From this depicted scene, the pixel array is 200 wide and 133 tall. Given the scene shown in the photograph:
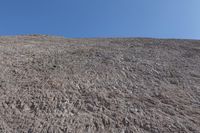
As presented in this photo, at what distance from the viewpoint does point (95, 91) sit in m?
5.81

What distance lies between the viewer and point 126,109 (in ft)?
17.1

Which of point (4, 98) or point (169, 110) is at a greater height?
point (4, 98)

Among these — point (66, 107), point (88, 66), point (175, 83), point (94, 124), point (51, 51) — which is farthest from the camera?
point (51, 51)

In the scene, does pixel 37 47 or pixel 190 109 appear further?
pixel 37 47

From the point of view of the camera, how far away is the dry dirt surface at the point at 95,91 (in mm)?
4629

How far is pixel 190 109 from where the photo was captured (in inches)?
217

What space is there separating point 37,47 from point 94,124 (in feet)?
17.8

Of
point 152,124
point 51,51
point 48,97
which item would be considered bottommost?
point 152,124

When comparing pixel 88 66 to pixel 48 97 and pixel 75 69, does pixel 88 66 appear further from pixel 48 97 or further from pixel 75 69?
pixel 48 97

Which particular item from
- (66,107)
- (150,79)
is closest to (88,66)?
(150,79)

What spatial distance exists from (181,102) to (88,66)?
2.97 m

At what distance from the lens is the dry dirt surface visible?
4.63 metres

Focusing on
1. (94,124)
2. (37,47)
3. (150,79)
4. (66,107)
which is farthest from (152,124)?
(37,47)

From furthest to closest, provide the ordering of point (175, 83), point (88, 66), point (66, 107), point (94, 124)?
point (88, 66), point (175, 83), point (66, 107), point (94, 124)
